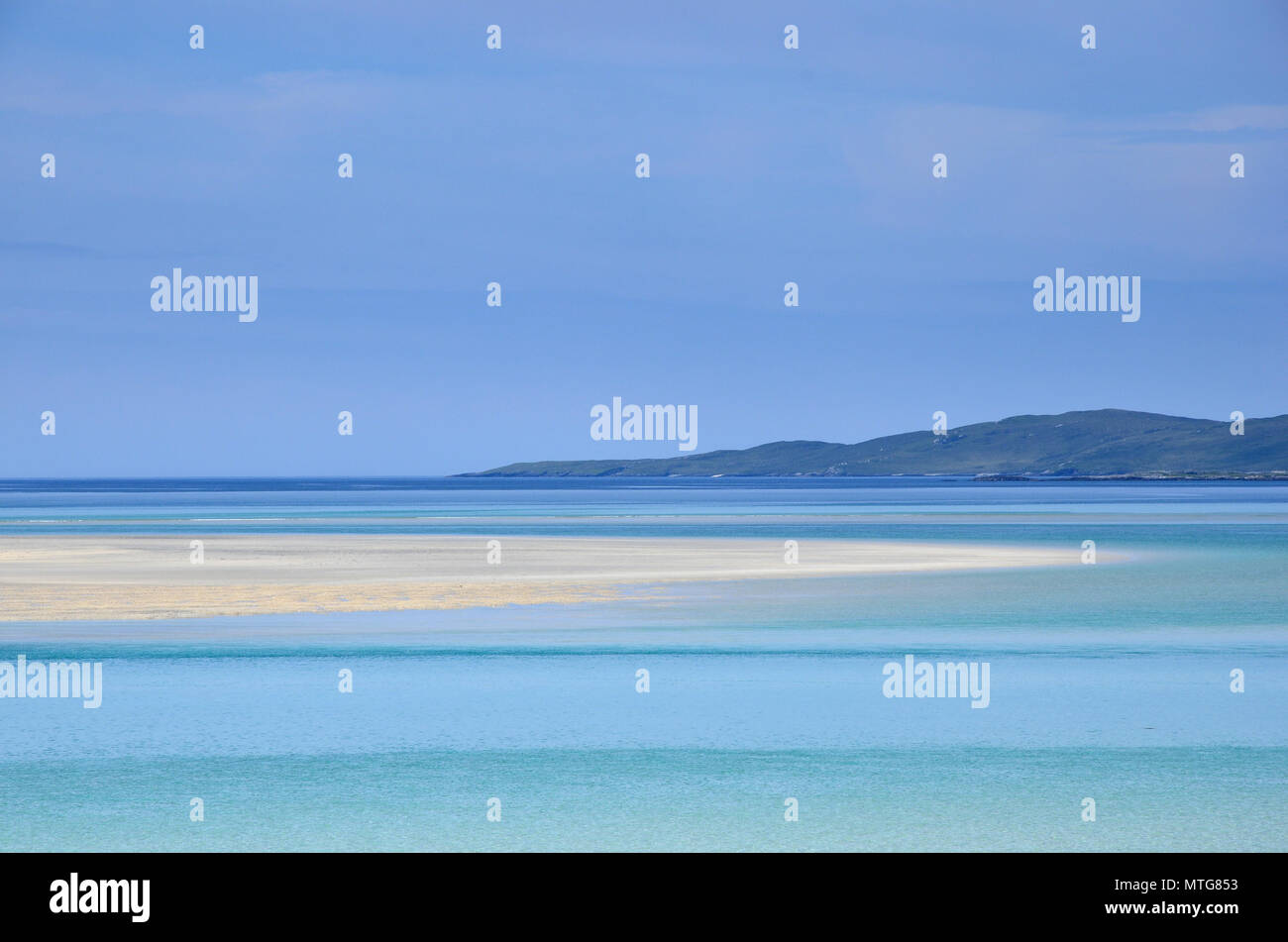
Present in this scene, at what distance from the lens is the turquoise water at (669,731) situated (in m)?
12.2

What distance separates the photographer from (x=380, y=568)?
36.1 metres

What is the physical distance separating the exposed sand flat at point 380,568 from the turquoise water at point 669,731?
2500mm

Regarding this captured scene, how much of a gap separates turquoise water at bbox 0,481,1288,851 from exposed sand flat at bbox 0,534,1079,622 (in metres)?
2.50

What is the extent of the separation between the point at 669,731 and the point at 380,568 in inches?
837

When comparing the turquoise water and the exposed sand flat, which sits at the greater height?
the exposed sand flat

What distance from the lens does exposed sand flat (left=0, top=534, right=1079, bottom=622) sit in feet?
90.2

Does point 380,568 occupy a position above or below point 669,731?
above

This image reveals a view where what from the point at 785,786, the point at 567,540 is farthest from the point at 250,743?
the point at 567,540

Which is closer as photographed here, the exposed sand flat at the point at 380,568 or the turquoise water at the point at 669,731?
the turquoise water at the point at 669,731

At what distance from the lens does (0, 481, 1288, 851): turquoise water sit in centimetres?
1221

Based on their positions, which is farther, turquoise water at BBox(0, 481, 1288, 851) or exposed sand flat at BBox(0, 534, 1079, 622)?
exposed sand flat at BBox(0, 534, 1079, 622)

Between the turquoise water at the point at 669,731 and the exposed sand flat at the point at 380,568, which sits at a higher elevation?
the exposed sand flat at the point at 380,568

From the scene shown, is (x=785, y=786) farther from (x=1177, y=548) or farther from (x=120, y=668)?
(x=1177, y=548)
